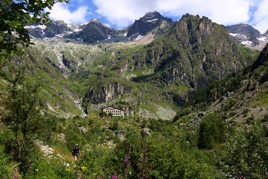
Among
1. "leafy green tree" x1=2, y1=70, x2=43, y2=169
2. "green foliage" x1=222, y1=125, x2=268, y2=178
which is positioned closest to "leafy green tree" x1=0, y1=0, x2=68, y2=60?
"leafy green tree" x1=2, y1=70, x2=43, y2=169

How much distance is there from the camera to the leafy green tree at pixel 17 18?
8055 mm

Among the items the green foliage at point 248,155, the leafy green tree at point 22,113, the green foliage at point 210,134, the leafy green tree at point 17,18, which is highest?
the leafy green tree at point 17,18

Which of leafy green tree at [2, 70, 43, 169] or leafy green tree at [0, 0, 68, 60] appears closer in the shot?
leafy green tree at [0, 0, 68, 60]

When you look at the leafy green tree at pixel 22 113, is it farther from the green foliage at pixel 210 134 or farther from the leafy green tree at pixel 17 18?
the green foliage at pixel 210 134

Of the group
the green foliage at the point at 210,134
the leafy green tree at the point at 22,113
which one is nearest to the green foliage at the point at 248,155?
the leafy green tree at the point at 22,113

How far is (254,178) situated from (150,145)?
26.8ft

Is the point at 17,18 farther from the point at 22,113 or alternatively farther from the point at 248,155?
the point at 248,155

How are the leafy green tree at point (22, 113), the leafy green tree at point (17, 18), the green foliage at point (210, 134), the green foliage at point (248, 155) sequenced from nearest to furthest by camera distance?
the leafy green tree at point (17, 18) < the leafy green tree at point (22, 113) < the green foliage at point (248, 155) < the green foliage at point (210, 134)

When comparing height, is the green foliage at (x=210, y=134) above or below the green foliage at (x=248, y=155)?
below

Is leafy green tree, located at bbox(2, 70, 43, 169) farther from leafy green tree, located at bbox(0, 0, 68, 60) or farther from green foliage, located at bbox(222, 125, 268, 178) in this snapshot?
green foliage, located at bbox(222, 125, 268, 178)

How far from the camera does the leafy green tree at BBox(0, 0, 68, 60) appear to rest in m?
8.05

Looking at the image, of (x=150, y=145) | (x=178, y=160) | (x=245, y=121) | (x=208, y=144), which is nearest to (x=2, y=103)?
(x=150, y=145)

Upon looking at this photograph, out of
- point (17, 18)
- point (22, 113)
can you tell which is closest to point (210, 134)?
point (22, 113)

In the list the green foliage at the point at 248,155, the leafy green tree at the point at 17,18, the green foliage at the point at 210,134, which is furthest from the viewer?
the green foliage at the point at 210,134
